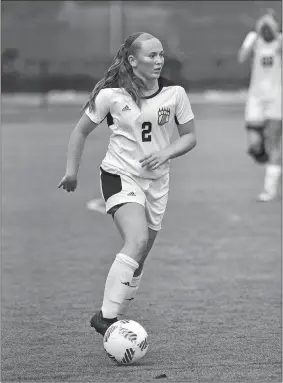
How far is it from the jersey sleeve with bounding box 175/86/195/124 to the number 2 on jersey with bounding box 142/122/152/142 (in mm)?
219

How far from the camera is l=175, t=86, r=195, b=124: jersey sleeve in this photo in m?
6.61

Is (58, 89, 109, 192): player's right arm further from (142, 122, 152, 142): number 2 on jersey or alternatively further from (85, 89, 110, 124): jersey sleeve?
(142, 122, 152, 142): number 2 on jersey

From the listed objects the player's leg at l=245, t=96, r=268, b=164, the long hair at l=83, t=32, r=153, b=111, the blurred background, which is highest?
the long hair at l=83, t=32, r=153, b=111

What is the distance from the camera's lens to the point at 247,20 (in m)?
45.8

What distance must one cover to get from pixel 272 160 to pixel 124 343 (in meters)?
8.24

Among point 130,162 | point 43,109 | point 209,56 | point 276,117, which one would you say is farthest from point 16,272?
point 209,56

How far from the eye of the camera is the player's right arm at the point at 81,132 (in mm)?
6520

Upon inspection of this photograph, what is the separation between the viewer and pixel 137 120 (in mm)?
6477

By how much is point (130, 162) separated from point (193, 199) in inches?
299

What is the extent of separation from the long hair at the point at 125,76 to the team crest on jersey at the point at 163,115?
0.45ft

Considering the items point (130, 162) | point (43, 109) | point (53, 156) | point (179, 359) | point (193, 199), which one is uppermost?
point (130, 162)

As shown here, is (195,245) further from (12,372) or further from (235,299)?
(12,372)

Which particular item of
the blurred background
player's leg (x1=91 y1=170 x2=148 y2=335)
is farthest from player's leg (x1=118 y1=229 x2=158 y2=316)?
the blurred background

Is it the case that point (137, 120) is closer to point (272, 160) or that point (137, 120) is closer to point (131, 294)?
point (131, 294)
